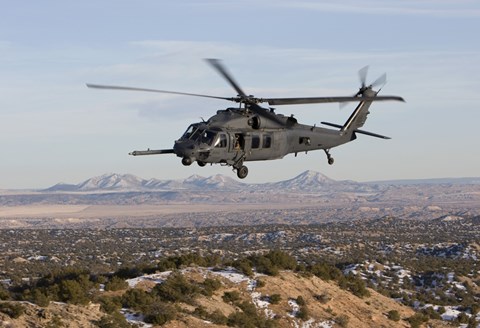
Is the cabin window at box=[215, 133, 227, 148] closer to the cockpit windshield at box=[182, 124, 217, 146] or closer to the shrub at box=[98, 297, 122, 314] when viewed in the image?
the cockpit windshield at box=[182, 124, 217, 146]

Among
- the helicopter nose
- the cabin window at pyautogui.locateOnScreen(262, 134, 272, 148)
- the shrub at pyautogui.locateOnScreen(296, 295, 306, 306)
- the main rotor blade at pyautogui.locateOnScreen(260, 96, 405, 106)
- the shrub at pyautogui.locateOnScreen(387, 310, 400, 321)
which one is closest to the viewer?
the main rotor blade at pyautogui.locateOnScreen(260, 96, 405, 106)

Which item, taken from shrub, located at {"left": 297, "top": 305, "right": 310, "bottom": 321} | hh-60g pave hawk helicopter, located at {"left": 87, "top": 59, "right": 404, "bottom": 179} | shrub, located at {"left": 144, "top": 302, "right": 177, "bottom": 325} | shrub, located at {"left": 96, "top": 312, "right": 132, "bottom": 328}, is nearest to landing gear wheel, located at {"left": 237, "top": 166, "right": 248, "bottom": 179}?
hh-60g pave hawk helicopter, located at {"left": 87, "top": 59, "right": 404, "bottom": 179}

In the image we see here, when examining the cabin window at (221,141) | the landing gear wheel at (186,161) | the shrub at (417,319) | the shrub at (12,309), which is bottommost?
the shrub at (417,319)

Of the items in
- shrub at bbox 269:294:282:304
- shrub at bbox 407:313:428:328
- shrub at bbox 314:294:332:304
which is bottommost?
shrub at bbox 407:313:428:328

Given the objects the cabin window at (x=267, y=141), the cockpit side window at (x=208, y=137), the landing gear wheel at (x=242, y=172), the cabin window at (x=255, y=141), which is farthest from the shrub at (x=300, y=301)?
the cockpit side window at (x=208, y=137)

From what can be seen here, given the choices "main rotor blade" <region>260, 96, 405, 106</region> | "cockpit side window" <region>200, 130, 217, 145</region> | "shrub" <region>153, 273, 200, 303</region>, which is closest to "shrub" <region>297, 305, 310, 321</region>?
"shrub" <region>153, 273, 200, 303</region>

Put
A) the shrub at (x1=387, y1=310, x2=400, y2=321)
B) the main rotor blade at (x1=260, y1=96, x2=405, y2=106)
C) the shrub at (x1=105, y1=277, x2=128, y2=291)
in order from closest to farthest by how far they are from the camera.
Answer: the main rotor blade at (x1=260, y1=96, x2=405, y2=106) → the shrub at (x1=105, y1=277, x2=128, y2=291) → the shrub at (x1=387, y1=310, x2=400, y2=321)

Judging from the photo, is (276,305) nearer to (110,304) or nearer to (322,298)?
(322,298)

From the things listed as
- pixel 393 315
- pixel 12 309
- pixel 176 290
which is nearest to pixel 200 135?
pixel 176 290

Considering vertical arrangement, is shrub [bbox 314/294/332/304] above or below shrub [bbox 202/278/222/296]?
below

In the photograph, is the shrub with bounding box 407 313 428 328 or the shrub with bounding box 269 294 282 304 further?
the shrub with bounding box 407 313 428 328

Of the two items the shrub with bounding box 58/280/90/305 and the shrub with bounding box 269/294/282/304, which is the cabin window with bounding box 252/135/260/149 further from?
the shrub with bounding box 58/280/90/305

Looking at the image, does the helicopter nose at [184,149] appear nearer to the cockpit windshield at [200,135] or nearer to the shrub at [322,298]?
the cockpit windshield at [200,135]

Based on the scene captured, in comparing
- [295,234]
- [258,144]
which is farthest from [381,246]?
[258,144]
